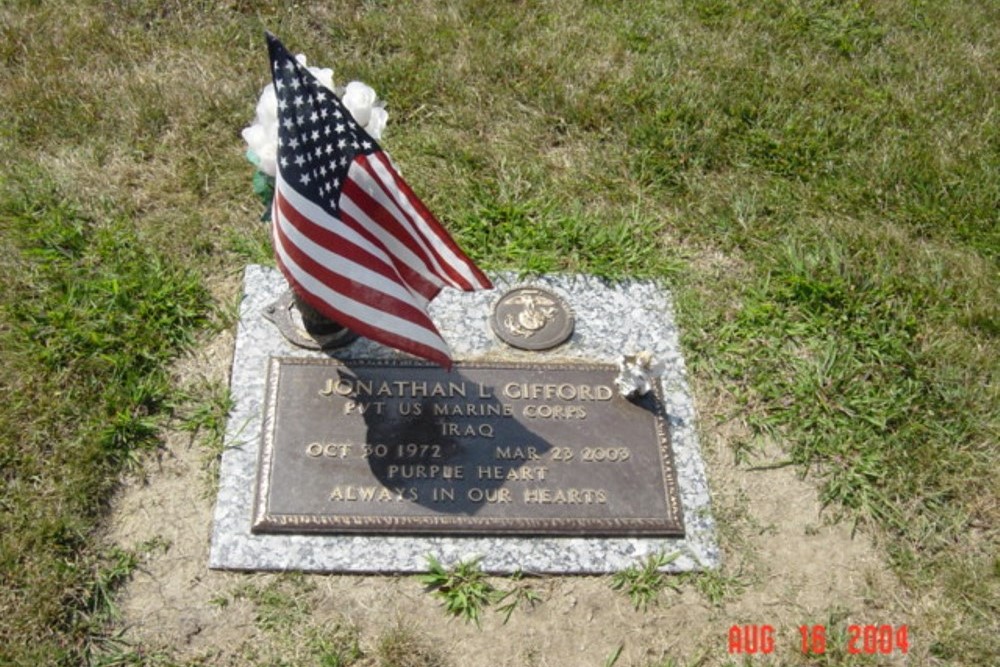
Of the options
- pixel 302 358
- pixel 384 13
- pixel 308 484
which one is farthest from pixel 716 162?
pixel 308 484

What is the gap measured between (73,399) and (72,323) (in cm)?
38

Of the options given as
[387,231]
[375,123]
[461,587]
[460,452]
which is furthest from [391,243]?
[461,587]

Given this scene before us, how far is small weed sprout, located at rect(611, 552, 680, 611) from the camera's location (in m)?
3.21

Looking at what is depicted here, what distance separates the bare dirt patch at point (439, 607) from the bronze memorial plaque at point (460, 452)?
0.23 meters

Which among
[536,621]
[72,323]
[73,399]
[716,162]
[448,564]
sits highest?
[716,162]

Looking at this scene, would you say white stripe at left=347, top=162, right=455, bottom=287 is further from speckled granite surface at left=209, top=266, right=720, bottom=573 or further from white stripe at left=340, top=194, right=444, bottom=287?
speckled granite surface at left=209, top=266, right=720, bottom=573

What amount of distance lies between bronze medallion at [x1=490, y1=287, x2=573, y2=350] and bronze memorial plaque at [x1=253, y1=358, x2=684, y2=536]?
186 millimetres

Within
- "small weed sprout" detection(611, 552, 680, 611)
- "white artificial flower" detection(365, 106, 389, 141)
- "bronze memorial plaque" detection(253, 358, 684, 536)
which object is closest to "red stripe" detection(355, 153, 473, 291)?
"white artificial flower" detection(365, 106, 389, 141)

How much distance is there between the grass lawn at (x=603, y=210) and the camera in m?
3.40

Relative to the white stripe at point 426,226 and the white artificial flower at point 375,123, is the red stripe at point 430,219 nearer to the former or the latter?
the white stripe at point 426,226

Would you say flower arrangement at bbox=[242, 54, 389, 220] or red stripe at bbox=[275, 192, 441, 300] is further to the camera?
flower arrangement at bbox=[242, 54, 389, 220]

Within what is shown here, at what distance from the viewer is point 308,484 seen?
10.6 ft

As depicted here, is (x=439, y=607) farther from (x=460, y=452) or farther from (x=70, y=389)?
(x=70, y=389)

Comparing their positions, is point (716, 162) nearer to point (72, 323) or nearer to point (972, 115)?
point (972, 115)
